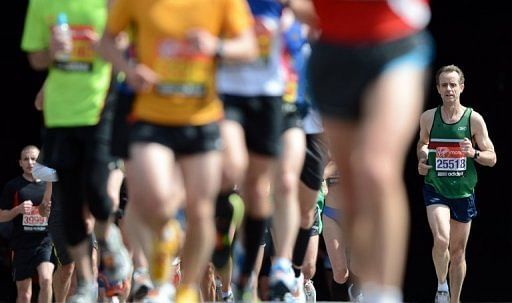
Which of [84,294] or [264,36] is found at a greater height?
[264,36]

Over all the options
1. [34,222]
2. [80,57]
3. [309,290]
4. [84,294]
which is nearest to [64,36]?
[80,57]

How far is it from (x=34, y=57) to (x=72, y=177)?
75 cm

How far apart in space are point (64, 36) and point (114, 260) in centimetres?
132

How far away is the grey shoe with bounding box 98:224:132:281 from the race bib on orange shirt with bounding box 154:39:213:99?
1483mm

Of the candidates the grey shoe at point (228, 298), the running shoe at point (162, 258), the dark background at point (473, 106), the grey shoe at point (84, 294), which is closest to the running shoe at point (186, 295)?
the running shoe at point (162, 258)

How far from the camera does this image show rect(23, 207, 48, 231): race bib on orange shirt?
1307 centimetres

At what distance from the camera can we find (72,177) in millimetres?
8297

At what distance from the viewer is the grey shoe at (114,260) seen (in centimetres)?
803

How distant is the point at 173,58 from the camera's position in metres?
6.97

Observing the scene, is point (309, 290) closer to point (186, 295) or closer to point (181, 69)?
point (186, 295)

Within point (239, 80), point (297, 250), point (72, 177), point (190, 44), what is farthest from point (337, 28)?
point (297, 250)

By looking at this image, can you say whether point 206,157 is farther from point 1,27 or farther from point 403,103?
point 1,27

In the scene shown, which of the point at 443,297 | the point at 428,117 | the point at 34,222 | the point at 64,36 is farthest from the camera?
the point at 34,222

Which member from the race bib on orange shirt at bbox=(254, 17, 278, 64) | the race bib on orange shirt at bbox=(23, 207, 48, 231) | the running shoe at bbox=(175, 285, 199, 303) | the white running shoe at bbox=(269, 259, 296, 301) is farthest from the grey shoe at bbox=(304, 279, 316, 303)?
the running shoe at bbox=(175, 285, 199, 303)
